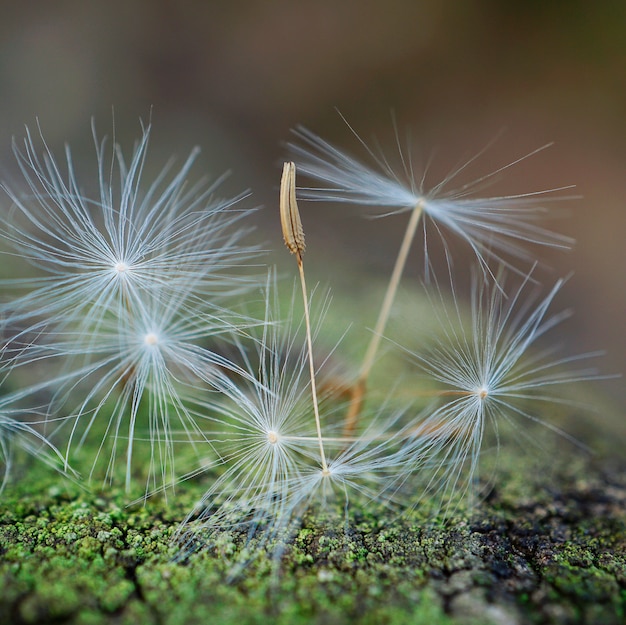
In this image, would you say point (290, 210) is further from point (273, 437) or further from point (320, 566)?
point (320, 566)

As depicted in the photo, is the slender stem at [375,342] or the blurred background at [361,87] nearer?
the slender stem at [375,342]

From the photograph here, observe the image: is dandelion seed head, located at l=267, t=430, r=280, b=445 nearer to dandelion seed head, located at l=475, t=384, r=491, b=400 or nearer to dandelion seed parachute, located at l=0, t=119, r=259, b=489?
dandelion seed parachute, located at l=0, t=119, r=259, b=489

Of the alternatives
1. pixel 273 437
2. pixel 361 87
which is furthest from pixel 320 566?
pixel 361 87

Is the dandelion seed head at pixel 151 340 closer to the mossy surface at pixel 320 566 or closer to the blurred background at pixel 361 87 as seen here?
the mossy surface at pixel 320 566

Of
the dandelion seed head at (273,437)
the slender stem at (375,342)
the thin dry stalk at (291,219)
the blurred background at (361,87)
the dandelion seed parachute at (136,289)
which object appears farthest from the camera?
the blurred background at (361,87)

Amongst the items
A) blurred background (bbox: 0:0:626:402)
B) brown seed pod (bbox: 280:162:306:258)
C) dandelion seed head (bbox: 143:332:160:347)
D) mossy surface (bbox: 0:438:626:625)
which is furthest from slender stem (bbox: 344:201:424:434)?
blurred background (bbox: 0:0:626:402)

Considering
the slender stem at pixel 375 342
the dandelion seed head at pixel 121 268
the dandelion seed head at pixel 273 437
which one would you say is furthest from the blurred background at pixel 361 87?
the dandelion seed head at pixel 273 437
